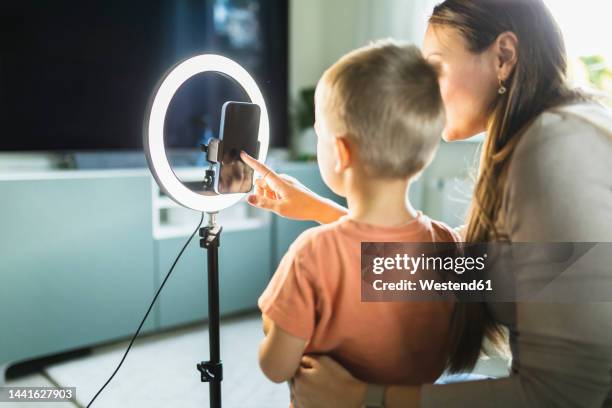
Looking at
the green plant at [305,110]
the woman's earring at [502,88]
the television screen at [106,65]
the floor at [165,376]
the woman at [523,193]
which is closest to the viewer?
the woman at [523,193]

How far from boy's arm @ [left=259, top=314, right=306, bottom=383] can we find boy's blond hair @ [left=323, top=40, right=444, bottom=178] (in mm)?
226

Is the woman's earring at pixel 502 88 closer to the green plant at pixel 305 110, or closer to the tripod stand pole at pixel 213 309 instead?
the tripod stand pole at pixel 213 309

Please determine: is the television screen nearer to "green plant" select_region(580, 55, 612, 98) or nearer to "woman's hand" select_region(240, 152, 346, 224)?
"woman's hand" select_region(240, 152, 346, 224)

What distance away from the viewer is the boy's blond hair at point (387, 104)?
627 millimetres

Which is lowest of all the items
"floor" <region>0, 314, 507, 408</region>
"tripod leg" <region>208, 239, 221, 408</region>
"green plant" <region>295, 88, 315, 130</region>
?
"floor" <region>0, 314, 507, 408</region>

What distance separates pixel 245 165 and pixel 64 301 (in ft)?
4.27

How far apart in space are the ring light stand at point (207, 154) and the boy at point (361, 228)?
0.20 meters

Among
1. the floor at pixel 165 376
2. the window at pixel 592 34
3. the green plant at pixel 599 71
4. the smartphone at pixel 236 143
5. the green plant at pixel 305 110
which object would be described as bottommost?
the floor at pixel 165 376

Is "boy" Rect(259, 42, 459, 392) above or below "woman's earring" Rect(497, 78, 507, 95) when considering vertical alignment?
below

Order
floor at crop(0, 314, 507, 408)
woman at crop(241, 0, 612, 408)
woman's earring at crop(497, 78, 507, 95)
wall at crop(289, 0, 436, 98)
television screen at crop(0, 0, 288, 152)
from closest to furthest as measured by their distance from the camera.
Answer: woman at crop(241, 0, 612, 408), woman's earring at crop(497, 78, 507, 95), floor at crop(0, 314, 507, 408), television screen at crop(0, 0, 288, 152), wall at crop(289, 0, 436, 98)

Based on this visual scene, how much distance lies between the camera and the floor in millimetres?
1615

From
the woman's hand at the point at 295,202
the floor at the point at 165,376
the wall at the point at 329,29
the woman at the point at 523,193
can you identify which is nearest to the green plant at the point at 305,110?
the wall at the point at 329,29

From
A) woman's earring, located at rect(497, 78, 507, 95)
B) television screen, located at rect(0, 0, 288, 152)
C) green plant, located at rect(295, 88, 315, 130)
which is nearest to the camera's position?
woman's earring, located at rect(497, 78, 507, 95)

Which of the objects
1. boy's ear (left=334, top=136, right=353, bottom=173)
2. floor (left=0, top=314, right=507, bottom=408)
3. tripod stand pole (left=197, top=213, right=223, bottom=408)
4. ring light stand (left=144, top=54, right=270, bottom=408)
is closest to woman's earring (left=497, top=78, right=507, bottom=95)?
boy's ear (left=334, top=136, right=353, bottom=173)
